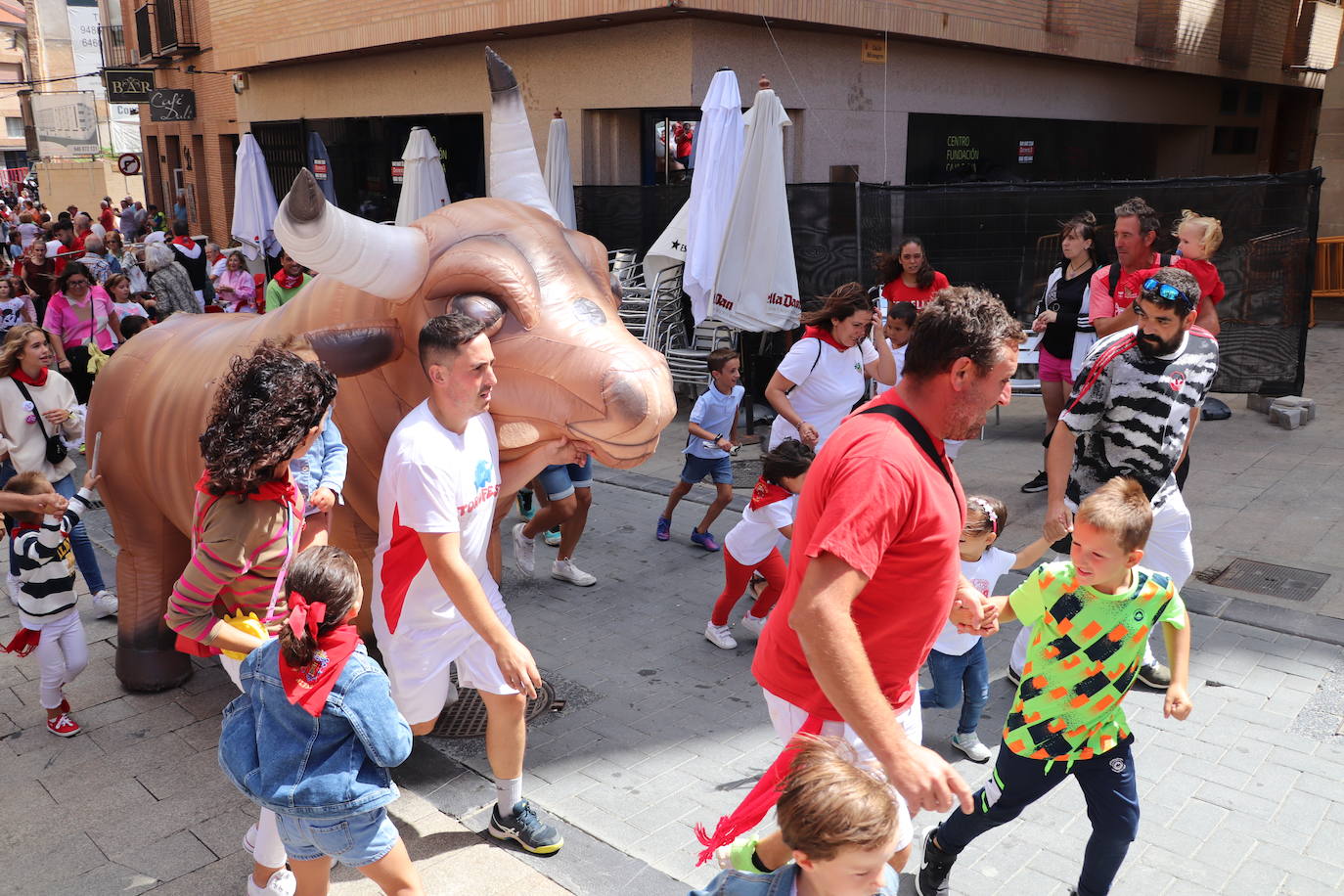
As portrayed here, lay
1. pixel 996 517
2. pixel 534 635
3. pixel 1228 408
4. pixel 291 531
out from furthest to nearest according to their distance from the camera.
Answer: pixel 1228 408 → pixel 534 635 → pixel 996 517 → pixel 291 531

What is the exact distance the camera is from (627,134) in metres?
12.0

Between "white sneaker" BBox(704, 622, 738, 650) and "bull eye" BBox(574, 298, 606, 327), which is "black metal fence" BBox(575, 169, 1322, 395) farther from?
"bull eye" BBox(574, 298, 606, 327)

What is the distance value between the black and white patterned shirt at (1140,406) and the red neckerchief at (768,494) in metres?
1.36

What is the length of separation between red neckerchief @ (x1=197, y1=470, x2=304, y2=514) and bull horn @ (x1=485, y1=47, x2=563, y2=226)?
5.37ft

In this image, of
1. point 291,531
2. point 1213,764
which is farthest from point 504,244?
point 1213,764

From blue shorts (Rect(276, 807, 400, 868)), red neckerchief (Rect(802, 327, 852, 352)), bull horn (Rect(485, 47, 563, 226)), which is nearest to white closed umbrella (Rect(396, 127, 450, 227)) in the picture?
red neckerchief (Rect(802, 327, 852, 352))

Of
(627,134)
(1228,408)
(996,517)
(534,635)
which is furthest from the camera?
(627,134)

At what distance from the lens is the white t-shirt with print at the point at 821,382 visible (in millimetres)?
5684

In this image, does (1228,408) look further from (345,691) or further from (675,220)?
(345,691)

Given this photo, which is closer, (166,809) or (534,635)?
(166,809)

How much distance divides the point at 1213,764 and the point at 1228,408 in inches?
271

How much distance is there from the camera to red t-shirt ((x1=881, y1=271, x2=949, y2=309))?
7.74 m

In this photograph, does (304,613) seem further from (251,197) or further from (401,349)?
(251,197)

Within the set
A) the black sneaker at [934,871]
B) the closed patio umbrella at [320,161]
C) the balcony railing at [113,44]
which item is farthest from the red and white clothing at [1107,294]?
the balcony railing at [113,44]
